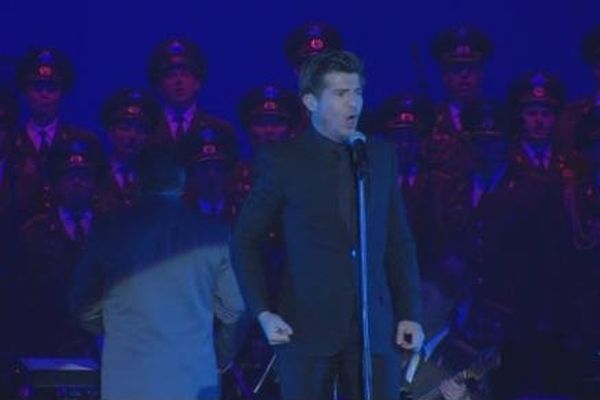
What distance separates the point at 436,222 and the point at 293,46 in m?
1.20

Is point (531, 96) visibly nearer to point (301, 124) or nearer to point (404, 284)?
point (301, 124)

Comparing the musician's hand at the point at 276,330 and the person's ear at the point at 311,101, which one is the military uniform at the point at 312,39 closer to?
the person's ear at the point at 311,101

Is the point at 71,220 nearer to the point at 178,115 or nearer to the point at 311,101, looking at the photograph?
the point at 178,115

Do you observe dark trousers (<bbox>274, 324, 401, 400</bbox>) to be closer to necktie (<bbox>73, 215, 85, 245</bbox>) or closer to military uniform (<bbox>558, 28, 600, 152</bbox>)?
necktie (<bbox>73, 215, 85, 245</bbox>)

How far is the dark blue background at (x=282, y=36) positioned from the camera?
240 inches

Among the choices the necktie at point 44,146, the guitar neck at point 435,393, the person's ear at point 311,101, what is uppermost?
the person's ear at point 311,101

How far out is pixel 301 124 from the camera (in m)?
6.22

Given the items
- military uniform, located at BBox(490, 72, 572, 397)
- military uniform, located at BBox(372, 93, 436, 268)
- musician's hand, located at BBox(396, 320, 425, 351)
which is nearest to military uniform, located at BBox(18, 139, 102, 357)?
military uniform, located at BBox(372, 93, 436, 268)

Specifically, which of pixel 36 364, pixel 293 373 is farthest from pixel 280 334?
pixel 36 364

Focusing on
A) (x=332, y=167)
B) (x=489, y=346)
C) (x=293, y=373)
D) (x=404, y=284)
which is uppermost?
(x=332, y=167)

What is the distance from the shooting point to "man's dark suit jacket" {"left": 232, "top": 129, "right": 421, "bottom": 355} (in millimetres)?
3324

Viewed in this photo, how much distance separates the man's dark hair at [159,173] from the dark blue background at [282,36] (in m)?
1.89

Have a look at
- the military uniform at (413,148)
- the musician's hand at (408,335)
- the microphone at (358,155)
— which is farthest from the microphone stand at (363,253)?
the military uniform at (413,148)

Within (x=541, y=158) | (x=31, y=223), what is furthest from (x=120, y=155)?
(x=541, y=158)
